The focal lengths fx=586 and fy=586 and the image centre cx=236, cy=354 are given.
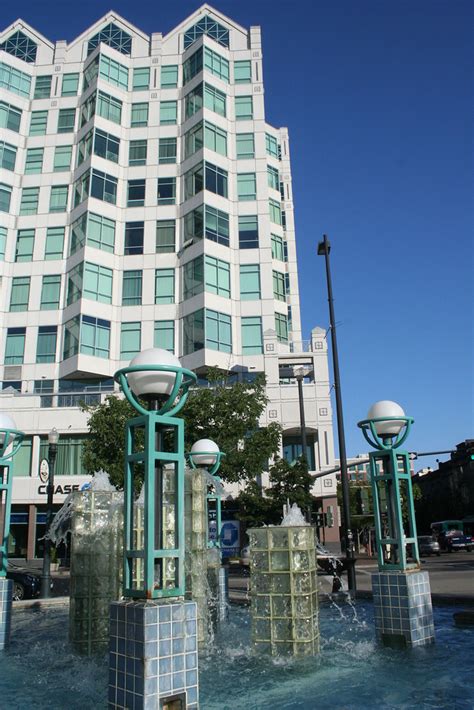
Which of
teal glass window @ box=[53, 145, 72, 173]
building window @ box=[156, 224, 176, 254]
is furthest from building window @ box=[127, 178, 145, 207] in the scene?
teal glass window @ box=[53, 145, 72, 173]

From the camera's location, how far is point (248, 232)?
126 ft

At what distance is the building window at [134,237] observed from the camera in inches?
1517

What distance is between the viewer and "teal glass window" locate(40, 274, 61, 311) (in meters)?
37.4

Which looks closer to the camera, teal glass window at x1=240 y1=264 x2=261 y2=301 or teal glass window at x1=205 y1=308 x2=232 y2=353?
teal glass window at x1=205 y1=308 x2=232 y2=353

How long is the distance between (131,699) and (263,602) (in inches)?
140

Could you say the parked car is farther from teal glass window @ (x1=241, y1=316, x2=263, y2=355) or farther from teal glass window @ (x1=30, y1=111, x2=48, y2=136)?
teal glass window @ (x1=30, y1=111, x2=48, y2=136)

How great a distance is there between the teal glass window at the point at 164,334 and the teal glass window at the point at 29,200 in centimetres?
1195

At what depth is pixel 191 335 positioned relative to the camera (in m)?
35.7

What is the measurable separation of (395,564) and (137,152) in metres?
37.6

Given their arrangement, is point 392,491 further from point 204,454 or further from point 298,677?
point 204,454

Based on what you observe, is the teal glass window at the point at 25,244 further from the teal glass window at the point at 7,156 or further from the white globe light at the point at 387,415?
the white globe light at the point at 387,415

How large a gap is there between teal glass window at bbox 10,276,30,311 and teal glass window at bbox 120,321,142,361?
658cm

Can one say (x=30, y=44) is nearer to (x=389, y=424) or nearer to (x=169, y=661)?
(x=389, y=424)

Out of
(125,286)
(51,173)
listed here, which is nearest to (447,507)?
(125,286)
